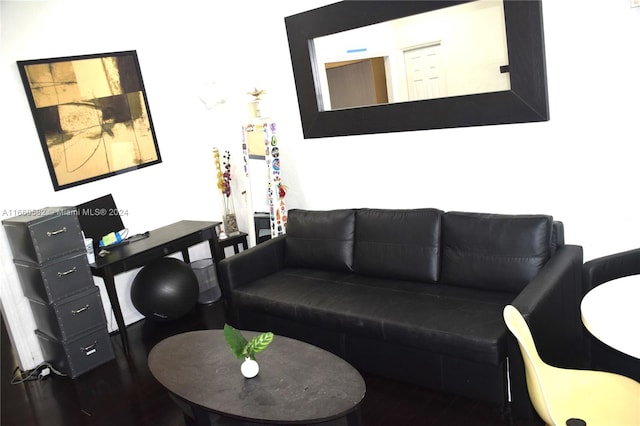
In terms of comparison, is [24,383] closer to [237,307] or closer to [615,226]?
[237,307]

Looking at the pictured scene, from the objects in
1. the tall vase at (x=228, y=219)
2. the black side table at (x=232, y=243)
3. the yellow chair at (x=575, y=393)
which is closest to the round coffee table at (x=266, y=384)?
the yellow chair at (x=575, y=393)

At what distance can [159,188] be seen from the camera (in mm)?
4789

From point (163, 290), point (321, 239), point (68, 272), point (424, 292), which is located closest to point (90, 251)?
point (68, 272)

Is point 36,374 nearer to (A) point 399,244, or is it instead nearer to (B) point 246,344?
(B) point 246,344

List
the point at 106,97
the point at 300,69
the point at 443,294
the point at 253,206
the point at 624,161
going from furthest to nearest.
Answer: the point at 253,206, the point at 106,97, the point at 300,69, the point at 443,294, the point at 624,161

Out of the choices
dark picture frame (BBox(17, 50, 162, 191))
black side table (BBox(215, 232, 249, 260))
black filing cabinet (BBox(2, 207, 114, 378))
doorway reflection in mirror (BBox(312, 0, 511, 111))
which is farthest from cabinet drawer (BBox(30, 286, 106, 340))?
doorway reflection in mirror (BBox(312, 0, 511, 111))

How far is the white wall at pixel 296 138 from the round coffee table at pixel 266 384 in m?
1.53

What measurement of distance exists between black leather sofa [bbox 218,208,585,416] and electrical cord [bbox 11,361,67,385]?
1422mm

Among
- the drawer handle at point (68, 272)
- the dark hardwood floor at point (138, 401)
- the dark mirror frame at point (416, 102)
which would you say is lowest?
the dark hardwood floor at point (138, 401)

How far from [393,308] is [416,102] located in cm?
133

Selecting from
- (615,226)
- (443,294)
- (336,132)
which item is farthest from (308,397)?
(336,132)

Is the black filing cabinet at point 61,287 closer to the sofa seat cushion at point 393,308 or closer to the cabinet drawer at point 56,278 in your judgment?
the cabinet drawer at point 56,278

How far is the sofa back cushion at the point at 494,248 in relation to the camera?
2949mm

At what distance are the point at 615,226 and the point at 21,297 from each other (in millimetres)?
4001
